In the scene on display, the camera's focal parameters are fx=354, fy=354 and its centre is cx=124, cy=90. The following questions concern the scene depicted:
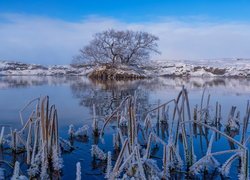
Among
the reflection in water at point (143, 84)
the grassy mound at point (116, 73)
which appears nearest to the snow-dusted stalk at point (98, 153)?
the reflection in water at point (143, 84)

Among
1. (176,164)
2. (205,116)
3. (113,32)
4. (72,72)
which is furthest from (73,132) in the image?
(72,72)

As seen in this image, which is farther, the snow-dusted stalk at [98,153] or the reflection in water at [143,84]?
the reflection in water at [143,84]

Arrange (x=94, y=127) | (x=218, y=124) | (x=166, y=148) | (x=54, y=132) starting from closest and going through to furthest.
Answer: (x=166, y=148), (x=54, y=132), (x=94, y=127), (x=218, y=124)

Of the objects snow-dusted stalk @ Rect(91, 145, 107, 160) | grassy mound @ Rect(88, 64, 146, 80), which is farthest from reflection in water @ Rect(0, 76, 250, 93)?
snow-dusted stalk @ Rect(91, 145, 107, 160)

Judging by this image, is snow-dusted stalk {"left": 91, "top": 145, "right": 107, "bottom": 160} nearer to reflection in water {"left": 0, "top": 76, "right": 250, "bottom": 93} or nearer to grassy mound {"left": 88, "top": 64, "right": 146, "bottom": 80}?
reflection in water {"left": 0, "top": 76, "right": 250, "bottom": 93}

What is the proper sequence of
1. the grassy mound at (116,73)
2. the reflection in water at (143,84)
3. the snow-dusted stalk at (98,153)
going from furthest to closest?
the grassy mound at (116,73), the reflection in water at (143,84), the snow-dusted stalk at (98,153)

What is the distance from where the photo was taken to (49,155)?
8.25 m

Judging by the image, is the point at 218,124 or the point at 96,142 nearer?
the point at 96,142

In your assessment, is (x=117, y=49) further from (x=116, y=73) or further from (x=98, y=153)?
(x=98, y=153)

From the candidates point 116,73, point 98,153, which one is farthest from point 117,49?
point 98,153

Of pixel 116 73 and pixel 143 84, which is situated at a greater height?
pixel 116 73

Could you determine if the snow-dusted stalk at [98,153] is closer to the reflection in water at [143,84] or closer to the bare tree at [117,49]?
the reflection in water at [143,84]

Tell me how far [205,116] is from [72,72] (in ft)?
214

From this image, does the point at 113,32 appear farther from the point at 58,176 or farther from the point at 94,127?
the point at 58,176
